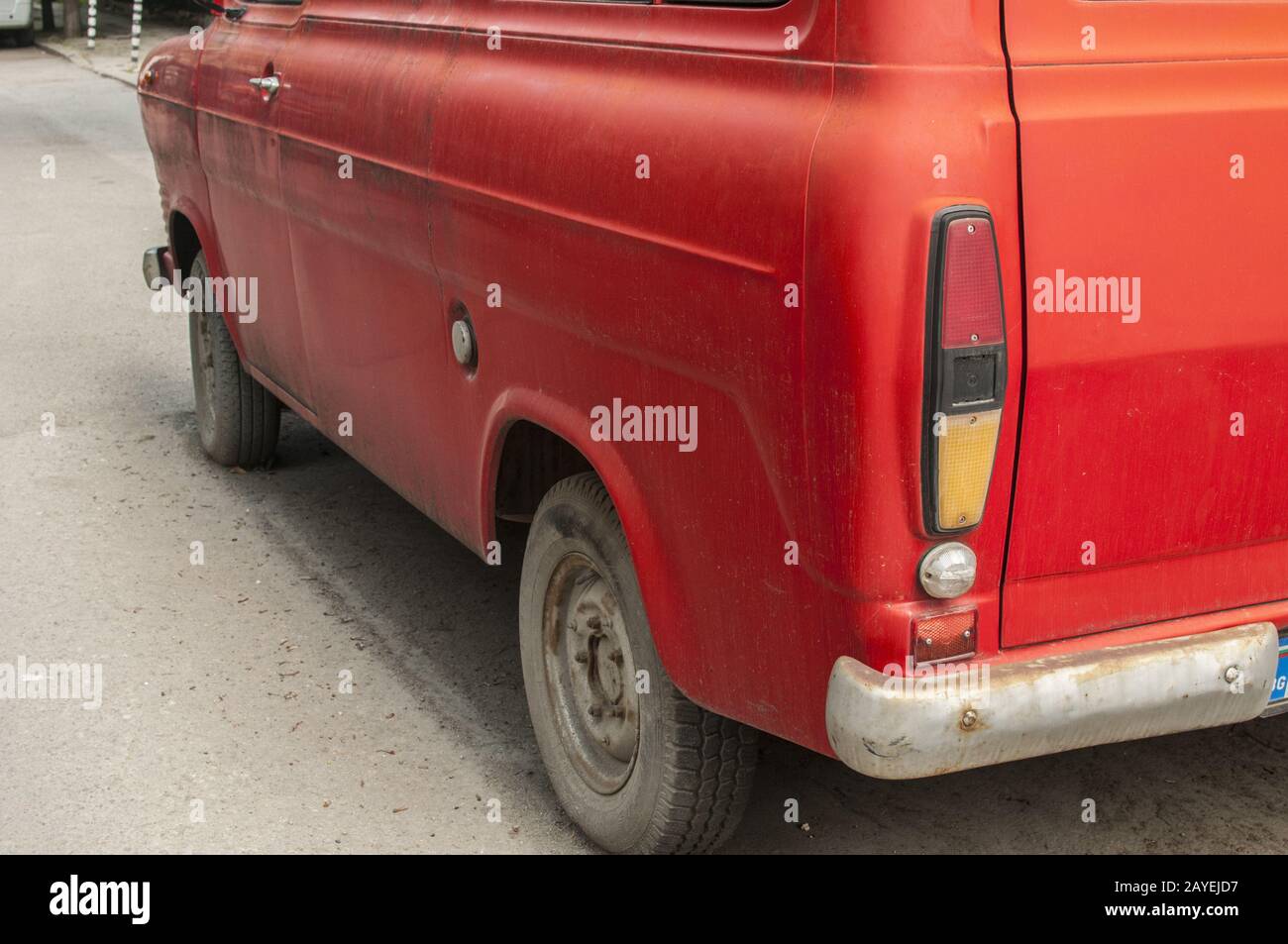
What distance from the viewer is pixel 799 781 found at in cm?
371

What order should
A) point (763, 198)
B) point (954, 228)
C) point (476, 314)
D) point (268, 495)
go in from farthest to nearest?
point (268, 495) < point (476, 314) < point (763, 198) < point (954, 228)

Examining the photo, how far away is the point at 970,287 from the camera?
92.7 inches

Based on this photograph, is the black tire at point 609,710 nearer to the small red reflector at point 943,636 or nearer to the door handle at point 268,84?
the small red reflector at point 943,636

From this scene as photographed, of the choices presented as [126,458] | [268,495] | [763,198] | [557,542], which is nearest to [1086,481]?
[763,198]

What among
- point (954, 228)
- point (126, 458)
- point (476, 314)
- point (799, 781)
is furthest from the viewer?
point (126, 458)

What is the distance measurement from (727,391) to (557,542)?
0.88 m

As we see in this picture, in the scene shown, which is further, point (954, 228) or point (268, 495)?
point (268, 495)

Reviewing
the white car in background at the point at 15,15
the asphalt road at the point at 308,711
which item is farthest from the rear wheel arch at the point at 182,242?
the white car in background at the point at 15,15

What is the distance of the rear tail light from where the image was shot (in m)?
2.34

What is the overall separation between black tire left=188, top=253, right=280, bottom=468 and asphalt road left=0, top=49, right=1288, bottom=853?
12cm

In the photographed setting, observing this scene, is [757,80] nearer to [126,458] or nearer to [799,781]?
[799,781]

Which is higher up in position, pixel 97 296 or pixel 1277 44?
pixel 1277 44

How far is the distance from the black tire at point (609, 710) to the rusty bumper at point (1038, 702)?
61 cm
